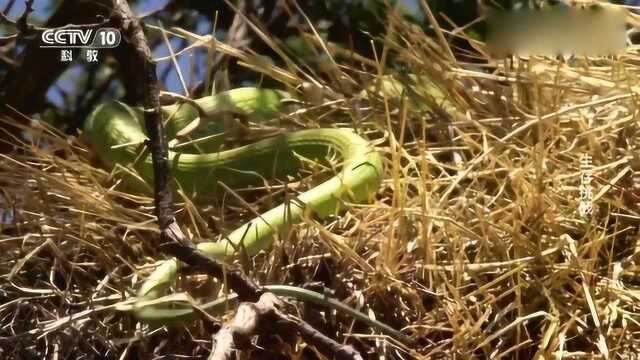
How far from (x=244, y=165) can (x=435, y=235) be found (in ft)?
1.51

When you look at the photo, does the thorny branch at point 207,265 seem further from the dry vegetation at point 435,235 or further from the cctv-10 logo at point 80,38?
the cctv-10 logo at point 80,38

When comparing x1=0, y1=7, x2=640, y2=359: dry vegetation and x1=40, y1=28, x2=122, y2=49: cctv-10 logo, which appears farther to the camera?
x1=40, y1=28, x2=122, y2=49: cctv-10 logo

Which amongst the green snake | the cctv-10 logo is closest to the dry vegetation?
the green snake

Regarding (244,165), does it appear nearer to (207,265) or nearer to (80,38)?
(80,38)

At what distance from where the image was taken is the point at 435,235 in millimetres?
1474

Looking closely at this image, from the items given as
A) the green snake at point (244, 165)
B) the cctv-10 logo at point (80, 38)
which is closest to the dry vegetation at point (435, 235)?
the green snake at point (244, 165)

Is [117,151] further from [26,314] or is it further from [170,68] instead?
[26,314]

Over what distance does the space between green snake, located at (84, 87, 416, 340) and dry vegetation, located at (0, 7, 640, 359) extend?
28mm

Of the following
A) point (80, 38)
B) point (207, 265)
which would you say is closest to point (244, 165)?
point (80, 38)

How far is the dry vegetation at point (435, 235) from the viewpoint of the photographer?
1.40 metres

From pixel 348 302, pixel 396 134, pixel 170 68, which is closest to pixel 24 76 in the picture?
pixel 170 68

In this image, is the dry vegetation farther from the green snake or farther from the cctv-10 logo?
the cctv-10 logo

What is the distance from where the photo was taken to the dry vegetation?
140 cm

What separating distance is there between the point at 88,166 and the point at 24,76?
0.37 metres
